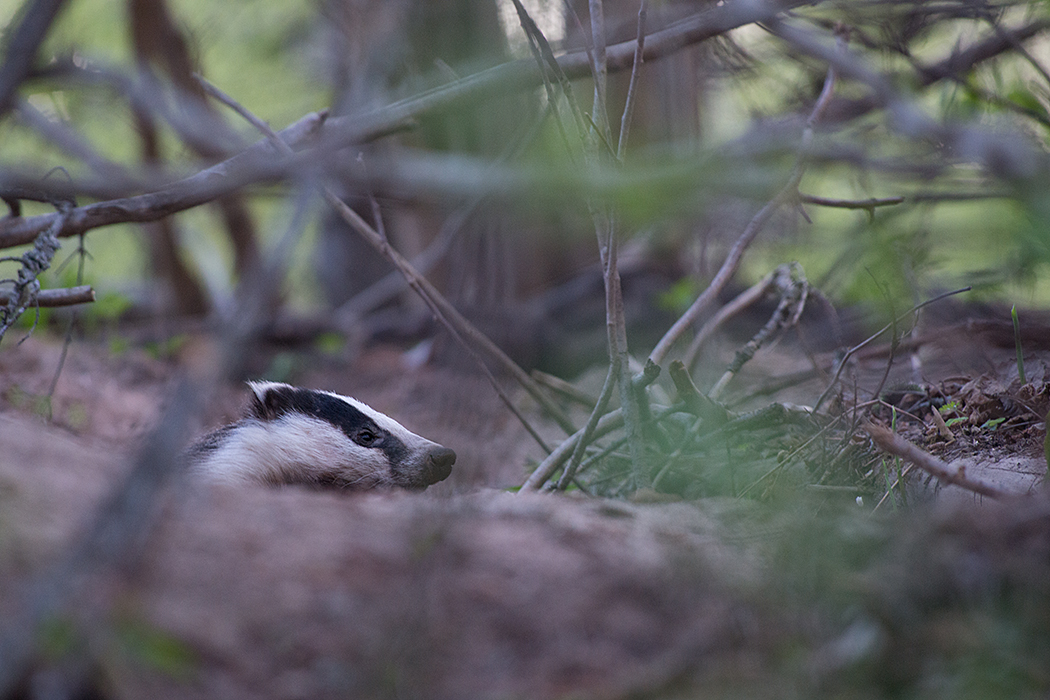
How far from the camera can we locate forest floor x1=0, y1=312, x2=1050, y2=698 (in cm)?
132

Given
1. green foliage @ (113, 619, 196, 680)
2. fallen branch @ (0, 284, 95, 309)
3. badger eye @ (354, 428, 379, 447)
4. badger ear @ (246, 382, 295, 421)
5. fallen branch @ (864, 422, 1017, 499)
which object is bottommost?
badger eye @ (354, 428, 379, 447)

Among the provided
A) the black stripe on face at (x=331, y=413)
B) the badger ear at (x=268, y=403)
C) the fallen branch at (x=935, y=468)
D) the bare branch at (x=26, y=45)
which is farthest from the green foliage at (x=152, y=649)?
the badger ear at (x=268, y=403)

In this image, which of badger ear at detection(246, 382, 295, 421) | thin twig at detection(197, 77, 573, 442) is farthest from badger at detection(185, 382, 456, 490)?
thin twig at detection(197, 77, 573, 442)

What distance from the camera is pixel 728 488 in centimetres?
279

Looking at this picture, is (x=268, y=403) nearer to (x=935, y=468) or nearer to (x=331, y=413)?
(x=331, y=413)

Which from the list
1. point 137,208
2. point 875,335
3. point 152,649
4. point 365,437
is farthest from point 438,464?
point 152,649

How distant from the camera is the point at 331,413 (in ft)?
11.8

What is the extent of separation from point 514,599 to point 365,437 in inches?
82.3

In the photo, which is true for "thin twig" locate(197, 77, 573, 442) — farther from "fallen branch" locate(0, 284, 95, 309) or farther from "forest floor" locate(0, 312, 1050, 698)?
"forest floor" locate(0, 312, 1050, 698)

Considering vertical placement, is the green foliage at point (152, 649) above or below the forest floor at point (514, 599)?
above

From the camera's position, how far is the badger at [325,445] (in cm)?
338

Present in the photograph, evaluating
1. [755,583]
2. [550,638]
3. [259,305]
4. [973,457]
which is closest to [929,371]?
[973,457]

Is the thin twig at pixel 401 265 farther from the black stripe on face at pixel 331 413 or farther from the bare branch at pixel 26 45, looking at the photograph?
the bare branch at pixel 26 45

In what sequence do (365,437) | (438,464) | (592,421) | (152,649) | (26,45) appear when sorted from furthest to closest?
(365,437), (438,464), (592,421), (26,45), (152,649)
